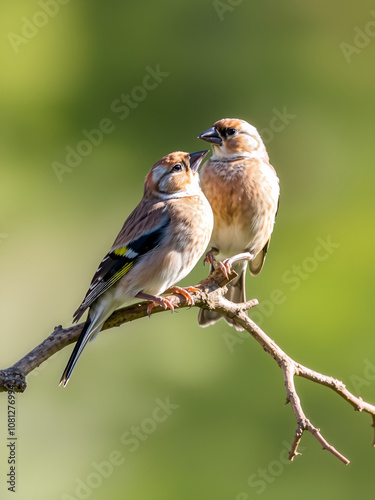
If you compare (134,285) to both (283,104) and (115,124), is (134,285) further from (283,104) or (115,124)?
(283,104)

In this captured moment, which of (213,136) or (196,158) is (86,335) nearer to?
(196,158)

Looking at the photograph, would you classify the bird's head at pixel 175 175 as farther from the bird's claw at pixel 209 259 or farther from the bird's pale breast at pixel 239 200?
the bird's claw at pixel 209 259

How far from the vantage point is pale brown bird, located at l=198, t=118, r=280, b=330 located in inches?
142

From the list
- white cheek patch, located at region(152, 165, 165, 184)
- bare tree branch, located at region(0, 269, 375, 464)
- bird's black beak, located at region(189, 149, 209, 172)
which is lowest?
bare tree branch, located at region(0, 269, 375, 464)

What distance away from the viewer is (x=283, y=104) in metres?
7.48

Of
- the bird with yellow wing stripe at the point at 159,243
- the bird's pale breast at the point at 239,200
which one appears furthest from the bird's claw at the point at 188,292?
the bird's pale breast at the point at 239,200

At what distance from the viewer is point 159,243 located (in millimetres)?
3227

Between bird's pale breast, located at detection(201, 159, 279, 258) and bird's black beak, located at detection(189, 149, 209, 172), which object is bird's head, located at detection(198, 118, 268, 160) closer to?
bird's pale breast, located at detection(201, 159, 279, 258)

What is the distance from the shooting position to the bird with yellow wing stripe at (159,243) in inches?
122

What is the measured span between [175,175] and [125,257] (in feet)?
1.42

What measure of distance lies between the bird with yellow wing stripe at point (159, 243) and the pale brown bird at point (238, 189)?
0.73 feet

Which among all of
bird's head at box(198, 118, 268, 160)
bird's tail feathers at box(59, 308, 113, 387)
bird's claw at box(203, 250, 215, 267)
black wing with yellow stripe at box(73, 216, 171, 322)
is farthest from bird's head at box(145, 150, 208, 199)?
bird's tail feathers at box(59, 308, 113, 387)

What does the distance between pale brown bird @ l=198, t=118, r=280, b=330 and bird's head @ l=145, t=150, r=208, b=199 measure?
23cm

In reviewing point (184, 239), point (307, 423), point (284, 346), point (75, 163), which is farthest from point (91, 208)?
point (307, 423)
